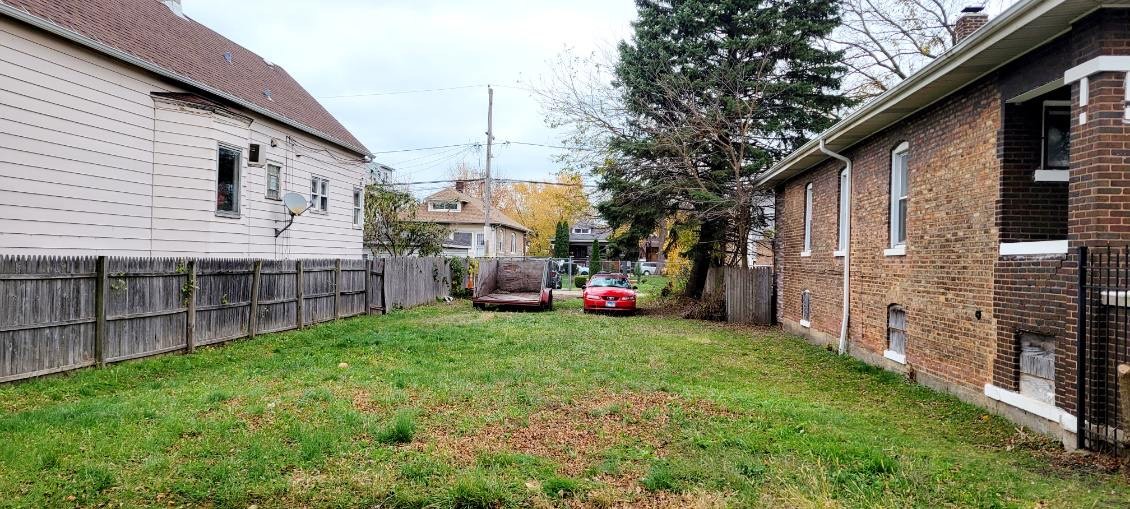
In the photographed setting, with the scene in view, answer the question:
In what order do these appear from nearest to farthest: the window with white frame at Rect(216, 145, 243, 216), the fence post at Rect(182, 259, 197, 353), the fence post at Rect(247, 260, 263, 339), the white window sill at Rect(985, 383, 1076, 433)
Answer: the white window sill at Rect(985, 383, 1076, 433) < the fence post at Rect(182, 259, 197, 353) < the fence post at Rect(247, 260, 263, 339) < the window with white frame at Rect(216, 145, 243, 216)

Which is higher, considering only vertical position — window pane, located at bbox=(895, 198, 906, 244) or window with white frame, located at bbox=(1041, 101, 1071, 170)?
window with white frame, located at bbox=(1041, 101, 1071, 170)

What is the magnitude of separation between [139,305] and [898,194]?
1171 cm

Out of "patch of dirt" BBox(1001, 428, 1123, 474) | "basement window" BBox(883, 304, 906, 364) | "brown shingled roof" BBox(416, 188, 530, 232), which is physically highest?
"brown shingled roof" BBox(416, 188, 530, 232)

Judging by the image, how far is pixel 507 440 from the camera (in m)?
6.06

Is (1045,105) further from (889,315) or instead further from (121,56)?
(121,56)

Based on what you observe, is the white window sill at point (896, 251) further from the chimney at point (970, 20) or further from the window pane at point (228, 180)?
the window pane at point (228, 180)

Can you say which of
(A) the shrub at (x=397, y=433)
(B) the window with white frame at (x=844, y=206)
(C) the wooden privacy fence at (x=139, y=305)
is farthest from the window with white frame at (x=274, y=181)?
(B) the window with white frame at (x=844, y=206)

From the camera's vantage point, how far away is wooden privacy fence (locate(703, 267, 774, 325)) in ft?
62.0

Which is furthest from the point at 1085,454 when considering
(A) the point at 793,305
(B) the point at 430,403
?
(A) the point at 793,305

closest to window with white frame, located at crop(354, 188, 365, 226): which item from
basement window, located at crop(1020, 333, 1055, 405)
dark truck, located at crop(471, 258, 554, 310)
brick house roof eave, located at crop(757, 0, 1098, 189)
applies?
dark truck, located at crop(471, 258, 554, 310)

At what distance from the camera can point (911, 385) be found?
930 cm

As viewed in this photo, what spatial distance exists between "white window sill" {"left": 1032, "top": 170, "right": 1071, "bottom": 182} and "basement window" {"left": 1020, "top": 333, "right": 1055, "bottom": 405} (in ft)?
5.51

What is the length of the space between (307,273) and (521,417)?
1022cm

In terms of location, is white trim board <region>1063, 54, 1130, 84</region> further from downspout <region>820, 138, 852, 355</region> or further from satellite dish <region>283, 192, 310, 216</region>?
satellite dish <region>283, 192, 310, 216</region>
